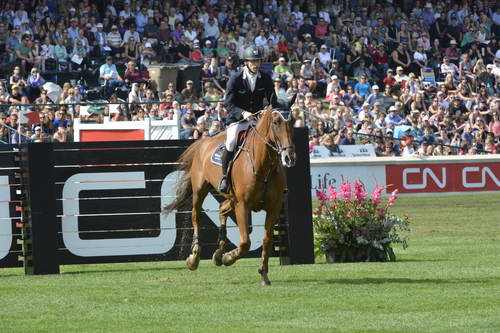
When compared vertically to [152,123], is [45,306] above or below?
below

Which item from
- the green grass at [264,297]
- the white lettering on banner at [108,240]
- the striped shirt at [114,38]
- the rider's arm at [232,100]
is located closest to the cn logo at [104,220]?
the white lettering on banner at [108,240]

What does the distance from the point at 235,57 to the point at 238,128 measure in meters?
21.5

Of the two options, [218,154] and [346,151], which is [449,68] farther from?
[218,154]

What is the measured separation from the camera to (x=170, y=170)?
595 inches

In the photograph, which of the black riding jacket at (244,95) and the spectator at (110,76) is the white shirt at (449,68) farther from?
the black riding jacket at (244,95)

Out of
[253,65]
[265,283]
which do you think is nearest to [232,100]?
[253,65]

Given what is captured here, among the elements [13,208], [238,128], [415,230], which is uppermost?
[238,128]

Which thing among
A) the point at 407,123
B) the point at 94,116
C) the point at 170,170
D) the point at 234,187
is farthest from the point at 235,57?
the point at 234,187

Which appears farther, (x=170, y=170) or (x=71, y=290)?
(x=170, y=170)

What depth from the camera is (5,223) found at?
14578 mm

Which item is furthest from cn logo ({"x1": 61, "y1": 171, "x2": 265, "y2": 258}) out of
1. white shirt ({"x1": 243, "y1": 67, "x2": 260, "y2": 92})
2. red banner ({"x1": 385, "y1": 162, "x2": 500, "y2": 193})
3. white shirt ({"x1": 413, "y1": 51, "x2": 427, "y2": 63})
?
white shirt ({"x1": 413, "y1": 51, "x2": 427, "y2": 63})

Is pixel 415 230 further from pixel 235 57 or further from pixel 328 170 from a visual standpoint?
pixel 235 57

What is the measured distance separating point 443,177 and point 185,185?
17.5 m

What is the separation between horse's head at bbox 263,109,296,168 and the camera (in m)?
11.9
